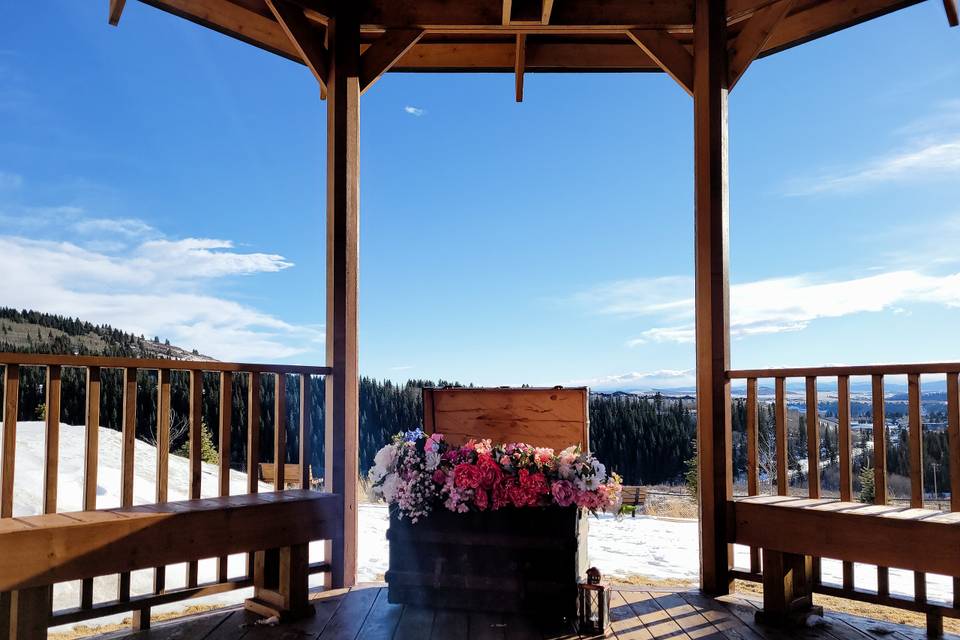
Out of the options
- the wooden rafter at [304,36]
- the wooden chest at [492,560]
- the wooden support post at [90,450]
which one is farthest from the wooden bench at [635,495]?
the wooden support post at [90,450]

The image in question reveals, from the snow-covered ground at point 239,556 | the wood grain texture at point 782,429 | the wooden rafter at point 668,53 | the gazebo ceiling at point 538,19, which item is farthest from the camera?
the snow-covered ground at point 239,556

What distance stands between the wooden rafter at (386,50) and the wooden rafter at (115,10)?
118 cm

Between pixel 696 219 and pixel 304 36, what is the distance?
88.4 inches

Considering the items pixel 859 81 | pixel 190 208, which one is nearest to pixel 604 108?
pixel 859 81

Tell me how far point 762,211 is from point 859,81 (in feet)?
11.2

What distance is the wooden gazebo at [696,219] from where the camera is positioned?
3.00 metres

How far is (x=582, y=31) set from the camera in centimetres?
390

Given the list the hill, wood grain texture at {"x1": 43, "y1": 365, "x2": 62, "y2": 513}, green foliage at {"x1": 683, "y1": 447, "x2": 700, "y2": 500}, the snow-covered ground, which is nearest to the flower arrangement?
wood grain texture at {"x1": 43, "y1": 365, "x2": 62, "y2": 513}

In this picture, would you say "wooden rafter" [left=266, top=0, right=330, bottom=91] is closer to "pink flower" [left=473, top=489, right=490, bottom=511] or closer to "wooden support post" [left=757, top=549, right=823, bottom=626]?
"pink flower" [left=473, top=489, right=490, bottom=511]

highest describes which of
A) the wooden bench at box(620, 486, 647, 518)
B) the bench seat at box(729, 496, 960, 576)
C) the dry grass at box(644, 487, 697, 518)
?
the bench seat at box(729, 496, 960, 576)

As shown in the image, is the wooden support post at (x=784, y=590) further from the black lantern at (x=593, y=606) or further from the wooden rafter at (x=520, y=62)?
the wooden rafter at (x=520, y=62)

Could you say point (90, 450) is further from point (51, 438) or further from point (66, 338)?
point (66, 338)

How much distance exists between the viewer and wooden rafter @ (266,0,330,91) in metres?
3.46

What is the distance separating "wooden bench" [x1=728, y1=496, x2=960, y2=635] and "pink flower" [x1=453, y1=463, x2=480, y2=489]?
4.06 ft
